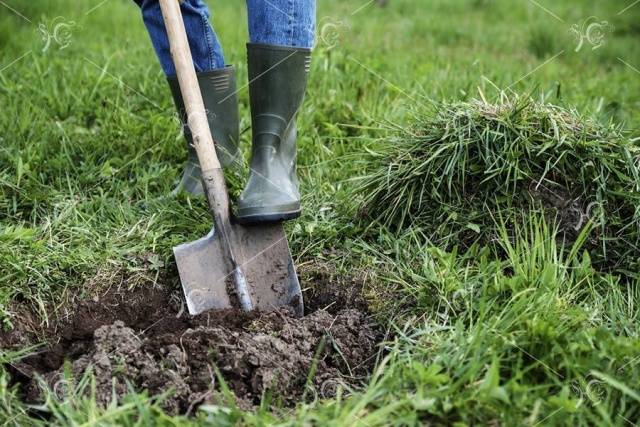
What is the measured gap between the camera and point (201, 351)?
1.88m

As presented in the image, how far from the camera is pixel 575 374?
1.71 meters

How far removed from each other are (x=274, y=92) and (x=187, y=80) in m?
0.29

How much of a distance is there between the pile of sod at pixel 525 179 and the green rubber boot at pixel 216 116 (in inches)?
29.1

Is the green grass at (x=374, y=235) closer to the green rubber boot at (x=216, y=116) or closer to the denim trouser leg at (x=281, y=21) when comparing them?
the green rubber boot at (x=216, y=116)

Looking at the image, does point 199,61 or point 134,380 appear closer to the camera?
point 134,380

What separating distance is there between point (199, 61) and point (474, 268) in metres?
1.22

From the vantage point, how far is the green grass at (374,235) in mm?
1663

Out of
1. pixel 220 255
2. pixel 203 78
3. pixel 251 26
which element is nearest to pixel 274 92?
pixel 251 26

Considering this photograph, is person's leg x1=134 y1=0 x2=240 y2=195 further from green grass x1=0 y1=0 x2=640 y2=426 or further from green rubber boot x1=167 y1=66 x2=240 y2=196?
green grass x1=0 y1=0 x2=640 y2=426

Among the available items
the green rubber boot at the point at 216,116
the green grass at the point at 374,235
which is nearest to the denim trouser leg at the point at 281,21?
the green rubber boot at the point at 216,116

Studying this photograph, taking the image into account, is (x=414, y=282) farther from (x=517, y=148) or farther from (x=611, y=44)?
(x=611, y=44)

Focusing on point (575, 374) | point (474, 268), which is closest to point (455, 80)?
point (474, 268)

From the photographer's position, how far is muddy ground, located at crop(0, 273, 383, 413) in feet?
5.84

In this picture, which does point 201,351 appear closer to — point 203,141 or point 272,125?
point 203,141
